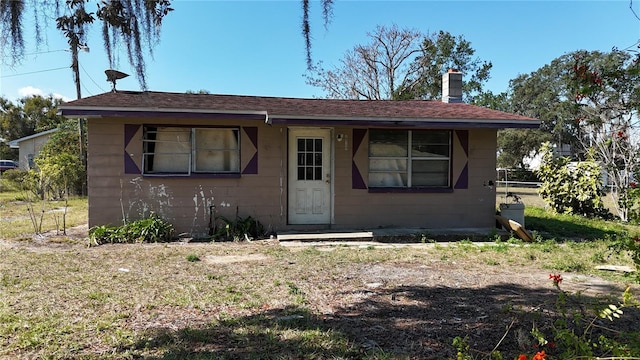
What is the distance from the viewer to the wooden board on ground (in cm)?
839

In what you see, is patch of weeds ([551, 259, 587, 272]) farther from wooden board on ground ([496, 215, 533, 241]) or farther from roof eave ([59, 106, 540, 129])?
roof eave ([59, 106, 540, 129])

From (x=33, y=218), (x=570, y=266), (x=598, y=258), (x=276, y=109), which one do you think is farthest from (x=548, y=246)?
(x=33, y=218)

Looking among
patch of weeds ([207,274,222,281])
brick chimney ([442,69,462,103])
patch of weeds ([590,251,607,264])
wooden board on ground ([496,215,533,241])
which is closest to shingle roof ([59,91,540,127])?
brick chimney ([442,69,462,103])

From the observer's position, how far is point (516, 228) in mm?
8547

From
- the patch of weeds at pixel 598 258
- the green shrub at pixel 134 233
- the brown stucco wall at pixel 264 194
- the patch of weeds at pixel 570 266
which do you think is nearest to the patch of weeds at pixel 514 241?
the brown stucco wall at pixel 264 194

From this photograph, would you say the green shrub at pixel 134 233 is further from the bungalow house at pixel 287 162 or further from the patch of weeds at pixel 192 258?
the patch of weeds at pixel 192 258

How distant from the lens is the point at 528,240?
330 inches

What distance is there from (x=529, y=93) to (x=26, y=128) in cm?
5344

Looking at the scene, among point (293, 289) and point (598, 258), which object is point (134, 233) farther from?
point (598, 258)

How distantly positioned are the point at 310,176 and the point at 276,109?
5.33 ft

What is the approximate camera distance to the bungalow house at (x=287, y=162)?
8.44 metres

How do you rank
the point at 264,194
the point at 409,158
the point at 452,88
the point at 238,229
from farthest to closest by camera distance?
1. the point at 452,88
2. the point at 409,158
3. the point at 264,194
4. the point at 238,229

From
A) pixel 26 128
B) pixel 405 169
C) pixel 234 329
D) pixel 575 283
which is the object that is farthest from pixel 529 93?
pixel 26 128

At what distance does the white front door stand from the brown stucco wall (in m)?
0.22
